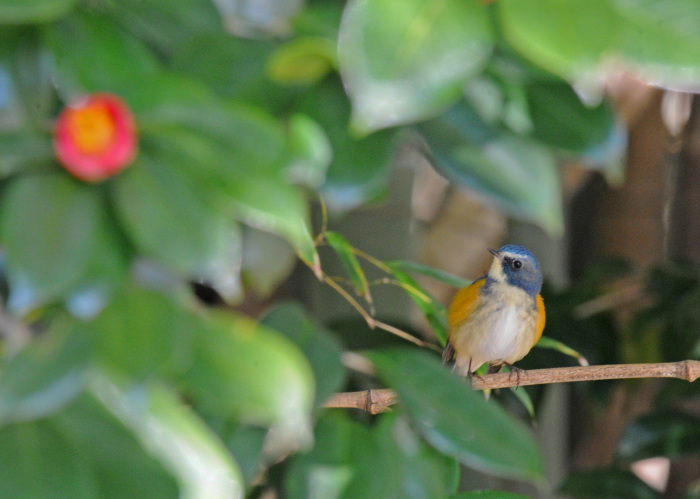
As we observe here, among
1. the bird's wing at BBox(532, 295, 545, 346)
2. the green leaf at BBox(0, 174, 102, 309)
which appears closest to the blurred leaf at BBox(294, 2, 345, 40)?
the green leaf at BBox(0, 174, 102, 309)

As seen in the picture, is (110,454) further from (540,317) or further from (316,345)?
(540,317)

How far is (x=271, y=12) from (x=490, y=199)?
151 millimetres

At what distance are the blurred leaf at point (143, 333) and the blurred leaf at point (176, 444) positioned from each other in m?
0.02

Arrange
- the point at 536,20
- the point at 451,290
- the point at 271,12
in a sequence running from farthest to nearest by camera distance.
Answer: the point at 451,290, the point at 271,12, the point at 536,20

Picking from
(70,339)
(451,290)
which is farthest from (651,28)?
(451,290)

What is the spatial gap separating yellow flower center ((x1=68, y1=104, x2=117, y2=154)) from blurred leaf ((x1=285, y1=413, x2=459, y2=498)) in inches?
7.5

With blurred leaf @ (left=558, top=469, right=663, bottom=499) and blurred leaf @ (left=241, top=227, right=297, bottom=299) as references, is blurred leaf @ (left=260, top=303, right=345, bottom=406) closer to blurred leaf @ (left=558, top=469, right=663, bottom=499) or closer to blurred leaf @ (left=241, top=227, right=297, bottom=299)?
blurred leaf @ (left=241, top=227, right=297, bottom=299)

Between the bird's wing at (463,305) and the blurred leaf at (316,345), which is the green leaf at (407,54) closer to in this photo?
the blurred leaf at (316,345)

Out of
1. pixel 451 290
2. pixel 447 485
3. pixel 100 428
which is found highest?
pixel 100 428

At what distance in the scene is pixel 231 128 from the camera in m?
0.31

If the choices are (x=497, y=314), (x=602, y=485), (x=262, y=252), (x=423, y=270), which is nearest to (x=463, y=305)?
(x=497, y=314)

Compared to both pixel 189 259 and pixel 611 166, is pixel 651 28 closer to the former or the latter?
pixel 611 166

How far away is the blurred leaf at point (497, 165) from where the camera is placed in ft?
1.05

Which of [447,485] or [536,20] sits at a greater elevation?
[536,20]
